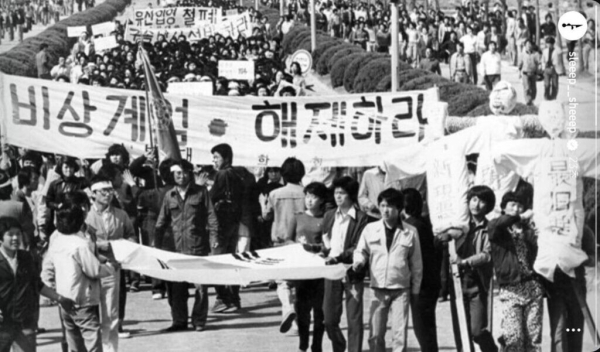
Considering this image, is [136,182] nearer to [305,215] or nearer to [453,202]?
[305,215]

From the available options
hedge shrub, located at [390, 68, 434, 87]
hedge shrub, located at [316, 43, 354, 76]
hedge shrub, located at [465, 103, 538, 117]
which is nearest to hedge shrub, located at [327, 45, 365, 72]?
hedge shrub, located at [316, 43, 354, 76]

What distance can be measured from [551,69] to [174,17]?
15.4 m

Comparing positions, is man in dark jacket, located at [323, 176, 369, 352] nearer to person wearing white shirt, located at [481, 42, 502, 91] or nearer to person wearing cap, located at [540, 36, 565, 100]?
person wearing cap, located at [540, 36, 565, 100]

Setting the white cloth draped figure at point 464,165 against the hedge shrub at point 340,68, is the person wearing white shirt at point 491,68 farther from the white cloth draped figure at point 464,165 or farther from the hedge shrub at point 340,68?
the white cloth draped figure at point 464,165

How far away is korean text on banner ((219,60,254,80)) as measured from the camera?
2647 cm

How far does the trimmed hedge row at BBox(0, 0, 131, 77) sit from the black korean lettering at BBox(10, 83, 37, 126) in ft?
70.5

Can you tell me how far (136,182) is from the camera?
51.6 feet

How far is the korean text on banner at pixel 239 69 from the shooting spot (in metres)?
26.5

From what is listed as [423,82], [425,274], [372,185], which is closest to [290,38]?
[423,82]

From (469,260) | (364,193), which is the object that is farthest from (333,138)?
(469,260)

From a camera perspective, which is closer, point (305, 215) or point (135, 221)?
point (305, 215)

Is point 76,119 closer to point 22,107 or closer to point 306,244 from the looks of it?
point 22,107

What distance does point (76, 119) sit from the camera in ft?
52.1

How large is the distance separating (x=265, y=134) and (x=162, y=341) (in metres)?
3.33
